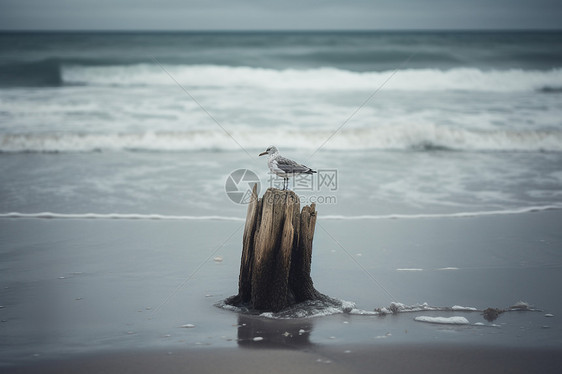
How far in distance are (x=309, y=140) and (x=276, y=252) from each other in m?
10.6

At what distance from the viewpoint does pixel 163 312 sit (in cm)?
485

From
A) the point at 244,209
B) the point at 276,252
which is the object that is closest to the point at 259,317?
the point at 276,252

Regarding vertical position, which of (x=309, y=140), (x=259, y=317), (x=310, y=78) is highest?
(x=310, y=78)

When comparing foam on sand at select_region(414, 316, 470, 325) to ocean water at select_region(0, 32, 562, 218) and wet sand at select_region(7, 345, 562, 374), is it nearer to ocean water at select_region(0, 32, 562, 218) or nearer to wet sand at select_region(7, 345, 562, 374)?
wet sand at select_region(7, 345, 562, 374)

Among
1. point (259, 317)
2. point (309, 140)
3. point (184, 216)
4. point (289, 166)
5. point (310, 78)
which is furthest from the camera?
point (310, 78)

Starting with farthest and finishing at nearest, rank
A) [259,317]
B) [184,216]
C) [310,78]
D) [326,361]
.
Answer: [310,78] < [184,216] < [259,317] < [326,361]

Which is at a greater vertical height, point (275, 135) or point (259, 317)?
point (275, 135)

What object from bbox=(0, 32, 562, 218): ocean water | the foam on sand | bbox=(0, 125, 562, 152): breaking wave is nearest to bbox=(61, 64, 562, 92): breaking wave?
bbox=(0, 32, 562, 218): ocean water

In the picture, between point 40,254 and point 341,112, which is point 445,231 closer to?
point 40,254

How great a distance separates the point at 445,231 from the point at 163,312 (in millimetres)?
4152

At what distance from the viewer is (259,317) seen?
4.63 m

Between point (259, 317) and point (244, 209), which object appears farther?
point (244, 209)

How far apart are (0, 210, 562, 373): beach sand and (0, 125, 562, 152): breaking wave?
6.58 m

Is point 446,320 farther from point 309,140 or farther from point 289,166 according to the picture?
point 309,140
